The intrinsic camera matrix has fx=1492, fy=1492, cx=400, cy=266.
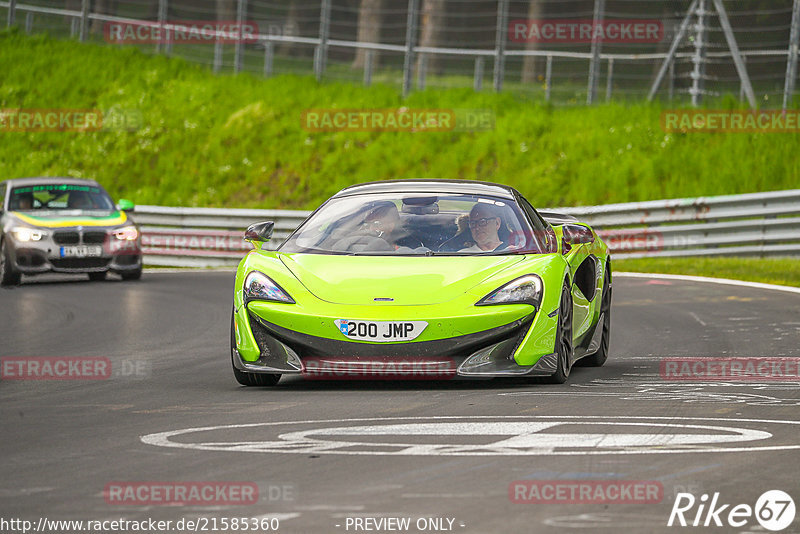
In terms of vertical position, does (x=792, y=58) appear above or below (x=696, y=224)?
above

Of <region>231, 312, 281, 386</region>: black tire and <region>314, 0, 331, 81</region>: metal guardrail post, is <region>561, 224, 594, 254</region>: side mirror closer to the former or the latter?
<region>231, 312, 281, 386</region>: black tire

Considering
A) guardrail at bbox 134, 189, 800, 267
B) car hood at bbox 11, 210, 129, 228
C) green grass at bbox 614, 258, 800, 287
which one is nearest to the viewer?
green grass at bbox 614, 258, 800, 287

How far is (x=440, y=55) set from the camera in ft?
101

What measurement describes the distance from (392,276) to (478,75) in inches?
863

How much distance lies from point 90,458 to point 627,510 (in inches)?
95.1

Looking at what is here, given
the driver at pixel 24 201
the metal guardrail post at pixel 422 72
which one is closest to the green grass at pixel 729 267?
the driver at pixel 24 201

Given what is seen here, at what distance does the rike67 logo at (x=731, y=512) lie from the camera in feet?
16.3

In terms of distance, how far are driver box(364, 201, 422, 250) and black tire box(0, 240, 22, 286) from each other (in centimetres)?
1132

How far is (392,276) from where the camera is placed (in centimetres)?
895

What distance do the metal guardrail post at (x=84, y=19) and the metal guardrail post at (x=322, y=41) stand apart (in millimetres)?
6781

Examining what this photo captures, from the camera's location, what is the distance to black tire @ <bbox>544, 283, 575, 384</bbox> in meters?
8.97

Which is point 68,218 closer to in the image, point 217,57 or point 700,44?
point 700,44

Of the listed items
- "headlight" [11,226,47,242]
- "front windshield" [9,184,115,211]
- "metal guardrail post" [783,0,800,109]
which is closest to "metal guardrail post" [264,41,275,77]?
"front windshield" [9,184,115,211]

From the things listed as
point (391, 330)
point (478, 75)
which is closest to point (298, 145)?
point (478, 75)
